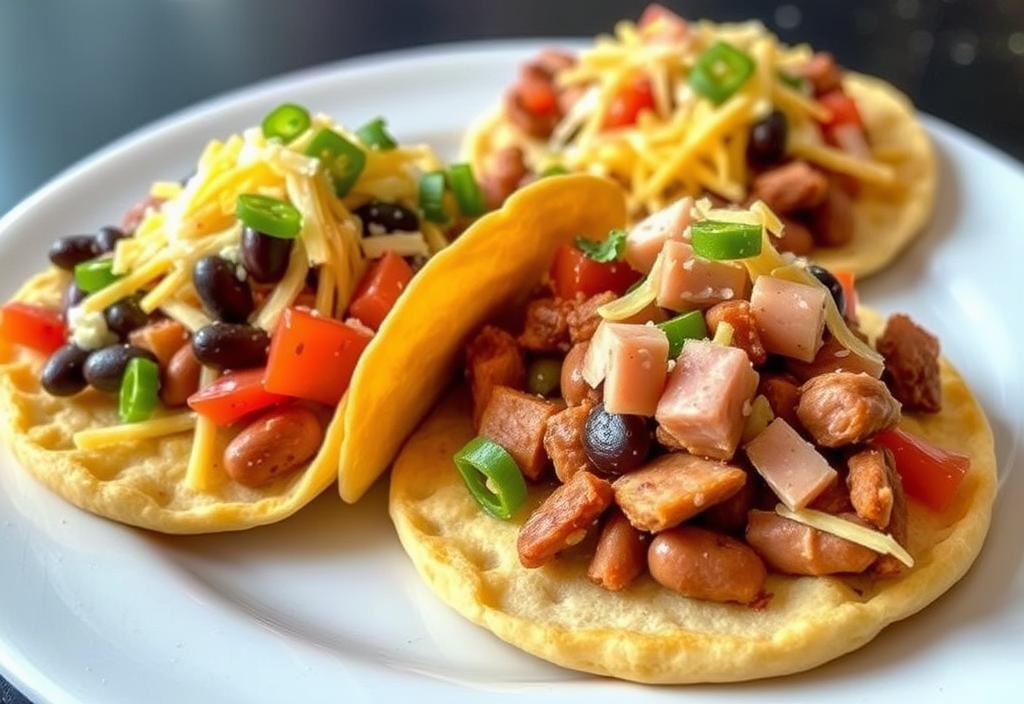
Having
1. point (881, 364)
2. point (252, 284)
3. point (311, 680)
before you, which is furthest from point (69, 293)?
point (881, 364)

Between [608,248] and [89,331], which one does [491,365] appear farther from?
[89,331]

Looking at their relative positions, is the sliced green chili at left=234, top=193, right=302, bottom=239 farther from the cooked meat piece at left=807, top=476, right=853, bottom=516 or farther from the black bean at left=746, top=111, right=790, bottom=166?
the black bean at left=746, top=111, right=790, bottom=166

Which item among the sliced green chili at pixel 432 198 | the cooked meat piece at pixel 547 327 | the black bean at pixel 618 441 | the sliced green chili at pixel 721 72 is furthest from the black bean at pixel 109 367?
the sliced green chili at pixel 721 72

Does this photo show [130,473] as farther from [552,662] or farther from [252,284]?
[552,662]

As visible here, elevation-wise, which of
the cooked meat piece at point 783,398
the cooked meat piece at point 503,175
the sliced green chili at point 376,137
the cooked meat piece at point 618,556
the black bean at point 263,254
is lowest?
the cooked meat piece at point 503,175

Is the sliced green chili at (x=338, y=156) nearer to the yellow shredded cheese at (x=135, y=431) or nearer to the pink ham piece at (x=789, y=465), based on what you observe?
the yellow shredded cheese at (x=135, y=431)

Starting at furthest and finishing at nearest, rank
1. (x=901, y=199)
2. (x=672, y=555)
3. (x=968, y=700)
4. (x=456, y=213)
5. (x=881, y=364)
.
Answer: (x=901, y=199), (x=456, y=213), (x=881, y=364), (x=672, y=555), (x=968, y=700)

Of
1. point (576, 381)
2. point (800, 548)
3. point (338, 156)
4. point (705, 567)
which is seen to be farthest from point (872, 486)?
point (338, 156)
